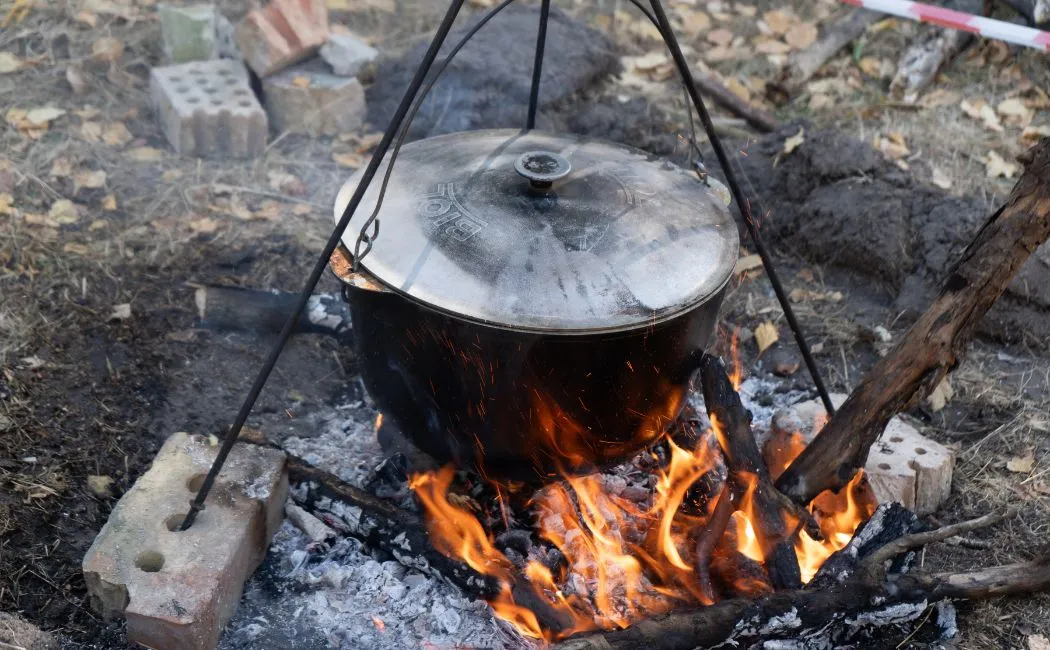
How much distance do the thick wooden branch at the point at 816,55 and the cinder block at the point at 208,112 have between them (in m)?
2.89

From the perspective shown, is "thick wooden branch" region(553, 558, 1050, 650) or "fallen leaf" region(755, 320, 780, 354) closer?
"thick wooden branch" region(553, 558, 1050, 650)

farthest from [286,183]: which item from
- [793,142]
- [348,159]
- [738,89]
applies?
[738,89]

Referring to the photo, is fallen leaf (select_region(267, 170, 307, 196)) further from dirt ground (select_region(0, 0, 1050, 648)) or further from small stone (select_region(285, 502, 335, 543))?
small stone (select_region(285, 502, 335, 543))

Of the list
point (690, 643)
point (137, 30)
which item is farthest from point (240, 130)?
point (690, 643)

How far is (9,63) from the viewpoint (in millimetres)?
4797

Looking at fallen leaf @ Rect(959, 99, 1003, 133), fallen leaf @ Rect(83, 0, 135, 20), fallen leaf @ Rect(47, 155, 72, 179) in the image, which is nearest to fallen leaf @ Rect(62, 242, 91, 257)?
fallen leaf @ Rect(47, 155, 72, 179)

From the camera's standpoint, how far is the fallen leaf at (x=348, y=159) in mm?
4539

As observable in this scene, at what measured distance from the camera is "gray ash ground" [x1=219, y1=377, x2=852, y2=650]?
253cm

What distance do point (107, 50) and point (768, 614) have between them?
14.4 feet

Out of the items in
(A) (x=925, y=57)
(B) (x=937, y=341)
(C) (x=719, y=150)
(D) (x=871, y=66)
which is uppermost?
(C) (x=719, y=150)

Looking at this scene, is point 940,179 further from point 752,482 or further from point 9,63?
point 9,63

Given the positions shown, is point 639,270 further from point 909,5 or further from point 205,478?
point 909,5

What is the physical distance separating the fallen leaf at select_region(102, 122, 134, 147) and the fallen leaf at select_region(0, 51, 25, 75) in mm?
720

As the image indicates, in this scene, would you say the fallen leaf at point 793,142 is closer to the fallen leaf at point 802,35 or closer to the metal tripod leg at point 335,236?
the fallen leaf at point 802,35
